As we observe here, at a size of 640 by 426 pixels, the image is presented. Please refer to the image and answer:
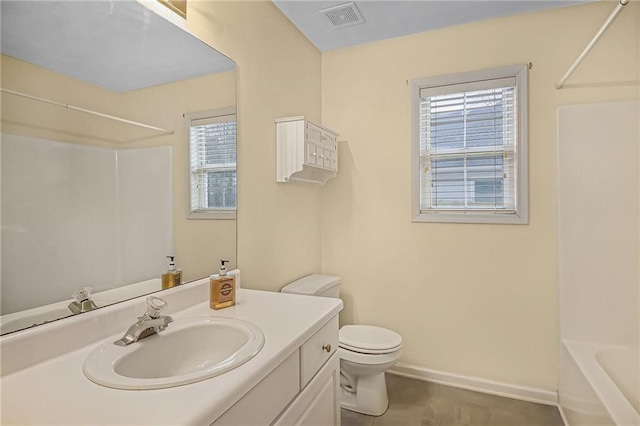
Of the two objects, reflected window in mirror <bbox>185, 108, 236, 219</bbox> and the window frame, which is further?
the window frame

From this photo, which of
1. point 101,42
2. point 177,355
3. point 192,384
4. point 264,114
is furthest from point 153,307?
point 264,114

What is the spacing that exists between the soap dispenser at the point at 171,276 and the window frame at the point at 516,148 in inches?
65.9

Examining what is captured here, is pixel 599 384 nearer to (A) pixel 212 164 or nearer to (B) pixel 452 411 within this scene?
(B) pixel 452 411

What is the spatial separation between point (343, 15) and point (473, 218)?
1610mm

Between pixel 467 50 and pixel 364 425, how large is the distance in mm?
2510

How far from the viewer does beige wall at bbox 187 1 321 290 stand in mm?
1676

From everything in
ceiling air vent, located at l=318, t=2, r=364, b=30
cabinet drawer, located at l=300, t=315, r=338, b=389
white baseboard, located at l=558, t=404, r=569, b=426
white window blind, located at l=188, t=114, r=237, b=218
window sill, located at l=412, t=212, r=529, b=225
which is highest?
ceiling air vent, located at l=318, t=2, r=364, b=30

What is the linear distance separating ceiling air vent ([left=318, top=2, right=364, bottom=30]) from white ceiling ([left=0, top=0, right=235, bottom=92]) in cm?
108

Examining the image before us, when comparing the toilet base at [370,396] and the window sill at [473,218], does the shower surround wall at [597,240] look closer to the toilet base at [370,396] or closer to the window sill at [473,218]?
the window sill at [473,218]

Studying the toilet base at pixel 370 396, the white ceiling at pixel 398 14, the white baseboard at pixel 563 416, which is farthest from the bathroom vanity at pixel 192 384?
the white ceiling at pixel 398 14

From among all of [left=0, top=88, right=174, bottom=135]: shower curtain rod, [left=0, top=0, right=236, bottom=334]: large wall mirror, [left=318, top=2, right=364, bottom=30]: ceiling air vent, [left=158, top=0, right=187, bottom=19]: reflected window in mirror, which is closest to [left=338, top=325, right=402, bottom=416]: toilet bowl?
[left=0, top=0, right=236, bottom=334]: large wall mirror

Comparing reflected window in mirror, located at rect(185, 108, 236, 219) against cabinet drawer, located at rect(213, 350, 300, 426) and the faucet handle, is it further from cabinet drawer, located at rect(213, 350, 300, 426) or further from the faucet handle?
cabinet drawer, located at rect(213, 350, 300, 426)

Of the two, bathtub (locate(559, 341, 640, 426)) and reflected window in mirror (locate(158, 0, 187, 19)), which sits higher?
reflected window in mirror (locate(158, 0, 187, 19))

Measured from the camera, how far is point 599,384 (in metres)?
1.56
